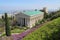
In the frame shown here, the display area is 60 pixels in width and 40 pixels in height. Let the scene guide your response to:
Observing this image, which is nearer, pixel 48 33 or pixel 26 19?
pixel 48 33

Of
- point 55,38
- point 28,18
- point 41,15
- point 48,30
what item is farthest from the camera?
point 41,15

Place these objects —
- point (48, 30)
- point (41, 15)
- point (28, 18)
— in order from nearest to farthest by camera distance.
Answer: point (48, 30)
point (28, 18)
point (41, 15)

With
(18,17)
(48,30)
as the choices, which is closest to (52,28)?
(48,30)

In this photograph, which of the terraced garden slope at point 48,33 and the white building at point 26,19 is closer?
the terraced garden slope at point 48,33

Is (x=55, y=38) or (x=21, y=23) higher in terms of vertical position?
(x=55, y=38)

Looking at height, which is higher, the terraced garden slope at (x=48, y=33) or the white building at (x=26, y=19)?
the terraced garden slope at (x=48, y=33)

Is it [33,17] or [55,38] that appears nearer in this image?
[55,38]

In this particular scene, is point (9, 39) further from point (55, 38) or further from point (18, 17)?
point (18, 17)

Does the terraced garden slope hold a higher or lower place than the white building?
higher

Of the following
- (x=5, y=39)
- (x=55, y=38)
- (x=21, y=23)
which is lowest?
(x=21, y=23)

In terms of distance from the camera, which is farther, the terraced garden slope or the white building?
the white building

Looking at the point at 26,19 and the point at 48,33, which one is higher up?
the point at 48,33
